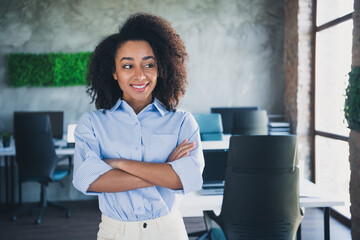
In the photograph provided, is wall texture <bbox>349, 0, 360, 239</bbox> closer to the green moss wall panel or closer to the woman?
the woman

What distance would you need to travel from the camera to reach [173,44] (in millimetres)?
1454

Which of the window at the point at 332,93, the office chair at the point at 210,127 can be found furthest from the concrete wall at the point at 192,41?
the office chair at the point at 210,127

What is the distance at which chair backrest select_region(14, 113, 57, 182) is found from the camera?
4023 millimetres

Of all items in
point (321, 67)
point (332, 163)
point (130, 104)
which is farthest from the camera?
point (321, 67)

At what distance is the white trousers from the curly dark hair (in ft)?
1.47

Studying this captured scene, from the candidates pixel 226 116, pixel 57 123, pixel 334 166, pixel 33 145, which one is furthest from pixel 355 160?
pixel 57 123

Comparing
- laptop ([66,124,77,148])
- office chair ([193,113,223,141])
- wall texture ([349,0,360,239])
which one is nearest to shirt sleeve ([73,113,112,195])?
laptop ([66,124,77,148])

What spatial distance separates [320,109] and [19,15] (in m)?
4.51

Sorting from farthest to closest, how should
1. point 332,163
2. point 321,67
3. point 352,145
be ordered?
point 321,67, point 332,163, point 352,145

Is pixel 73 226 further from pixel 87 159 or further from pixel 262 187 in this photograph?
pixel 87 159

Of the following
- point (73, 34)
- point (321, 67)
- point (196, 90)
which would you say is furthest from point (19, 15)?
point (321, 67)

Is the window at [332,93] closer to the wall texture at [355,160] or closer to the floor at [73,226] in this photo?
the floor at [73,226]

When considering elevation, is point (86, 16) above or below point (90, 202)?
above

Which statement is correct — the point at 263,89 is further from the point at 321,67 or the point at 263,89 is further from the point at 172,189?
the point at 172,189
